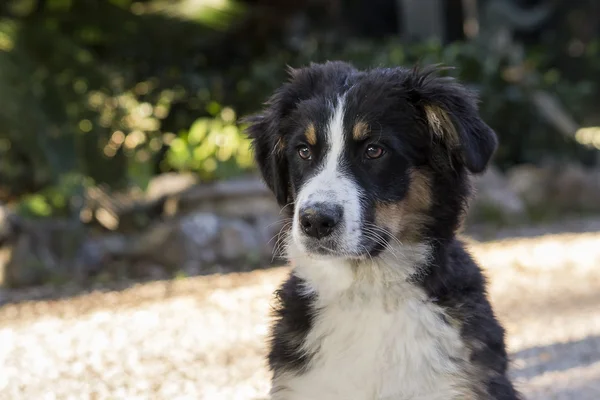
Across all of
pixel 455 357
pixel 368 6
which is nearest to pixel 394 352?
pixel 455 357

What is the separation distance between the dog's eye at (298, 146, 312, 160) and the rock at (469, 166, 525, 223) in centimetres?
782

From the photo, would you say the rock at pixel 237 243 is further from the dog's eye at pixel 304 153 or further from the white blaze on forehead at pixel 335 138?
the white blaze on forehead at pixel 335 138

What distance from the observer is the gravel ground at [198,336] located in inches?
209

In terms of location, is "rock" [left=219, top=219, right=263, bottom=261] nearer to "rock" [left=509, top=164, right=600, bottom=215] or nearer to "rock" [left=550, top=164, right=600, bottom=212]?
"rock" [left=509, top=164, right=600, bottom=215]

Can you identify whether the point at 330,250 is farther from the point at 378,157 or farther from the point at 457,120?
the point at 457,120

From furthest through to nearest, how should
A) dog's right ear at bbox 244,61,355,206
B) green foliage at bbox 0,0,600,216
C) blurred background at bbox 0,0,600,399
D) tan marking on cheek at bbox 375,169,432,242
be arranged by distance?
green foliage at bbox 0,0,600,216
blurred background at bbox 0,0,600,399
dog's right ear at bbox 244,61,355,206
tan marking on cheek at bbox 375,169,432,242

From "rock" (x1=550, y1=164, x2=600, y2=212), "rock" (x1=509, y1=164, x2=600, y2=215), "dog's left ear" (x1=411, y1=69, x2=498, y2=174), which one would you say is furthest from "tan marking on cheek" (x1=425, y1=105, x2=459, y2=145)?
"rock" (x1=550, y1=164, x2=600, y2=212)

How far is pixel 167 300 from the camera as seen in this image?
7484mm

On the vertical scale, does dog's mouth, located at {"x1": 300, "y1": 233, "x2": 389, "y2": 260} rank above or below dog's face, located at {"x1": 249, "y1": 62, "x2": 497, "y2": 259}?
below

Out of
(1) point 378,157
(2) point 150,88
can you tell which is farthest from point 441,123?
(2) point 150,88

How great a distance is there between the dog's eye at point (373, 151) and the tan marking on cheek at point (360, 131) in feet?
0.17

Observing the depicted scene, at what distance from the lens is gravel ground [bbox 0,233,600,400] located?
5.31 metres

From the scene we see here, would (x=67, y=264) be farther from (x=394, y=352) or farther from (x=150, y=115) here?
(x=394, y=352)

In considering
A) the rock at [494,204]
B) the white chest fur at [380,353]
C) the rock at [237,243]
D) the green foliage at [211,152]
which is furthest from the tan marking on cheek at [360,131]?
the rock at [494,204]
